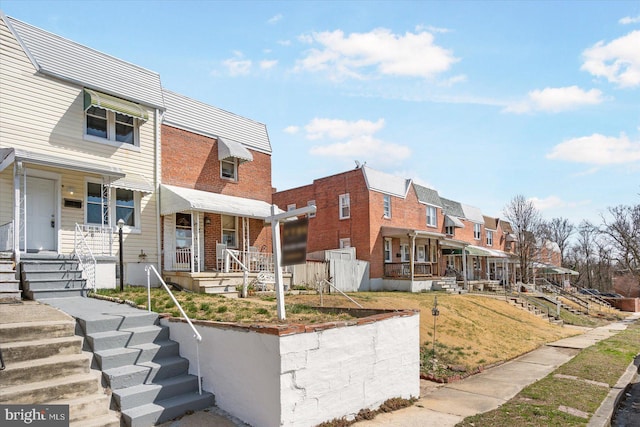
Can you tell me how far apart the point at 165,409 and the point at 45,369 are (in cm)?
163

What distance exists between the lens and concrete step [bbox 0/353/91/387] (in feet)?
17.3

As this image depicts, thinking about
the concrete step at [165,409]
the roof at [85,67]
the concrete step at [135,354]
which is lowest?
the concrete step at [165,409]

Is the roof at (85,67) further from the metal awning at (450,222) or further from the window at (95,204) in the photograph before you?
the metal awning at (450,222)

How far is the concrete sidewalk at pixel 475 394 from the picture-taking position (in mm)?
6559

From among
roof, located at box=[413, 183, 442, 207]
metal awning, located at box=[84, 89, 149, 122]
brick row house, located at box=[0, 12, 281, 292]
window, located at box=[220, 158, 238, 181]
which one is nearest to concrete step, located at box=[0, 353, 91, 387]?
brick row house, located at box=[0, 12, 281, 292]

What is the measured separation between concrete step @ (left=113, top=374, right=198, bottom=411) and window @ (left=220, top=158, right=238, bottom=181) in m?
12.6

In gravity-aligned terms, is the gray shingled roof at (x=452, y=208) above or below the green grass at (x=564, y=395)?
above

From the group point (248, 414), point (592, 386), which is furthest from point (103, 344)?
point (592, 386)

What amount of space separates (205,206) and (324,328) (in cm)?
1000

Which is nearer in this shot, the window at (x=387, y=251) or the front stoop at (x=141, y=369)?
the front stoop at (x=141, y=369)

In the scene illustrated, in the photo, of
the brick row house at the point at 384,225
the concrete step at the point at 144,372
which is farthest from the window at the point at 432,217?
the concrete step at the point at 144,372

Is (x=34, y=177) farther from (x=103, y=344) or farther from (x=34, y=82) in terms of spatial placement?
(x=103, y=344)

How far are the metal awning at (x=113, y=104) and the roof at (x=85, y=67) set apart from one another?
1.21ft

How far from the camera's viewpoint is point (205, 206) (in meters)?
14.9
